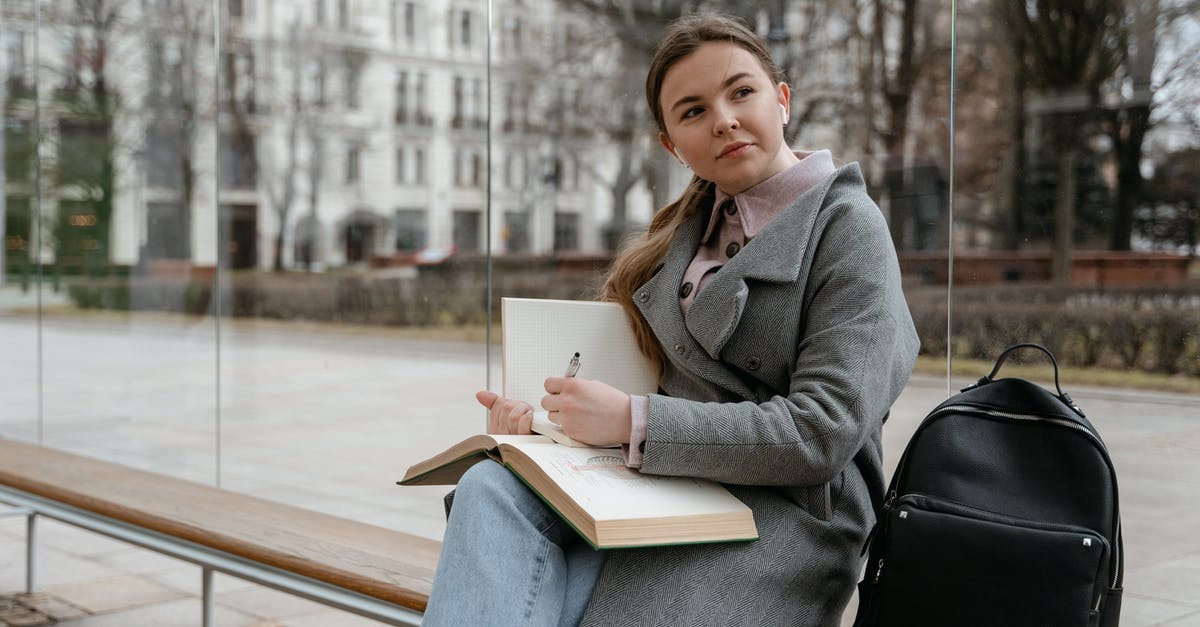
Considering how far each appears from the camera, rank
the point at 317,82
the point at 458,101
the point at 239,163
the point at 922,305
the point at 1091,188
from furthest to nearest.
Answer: the point at 458,101 < the point at 317,82 < the point at 239,163 < the point at 1091,188 < the point at 922,305

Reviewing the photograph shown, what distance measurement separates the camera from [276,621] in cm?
345

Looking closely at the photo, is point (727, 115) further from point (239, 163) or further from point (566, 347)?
point (239, 163)

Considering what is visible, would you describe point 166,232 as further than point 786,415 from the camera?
Yes

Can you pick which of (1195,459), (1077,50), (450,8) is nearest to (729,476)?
(1195,459)

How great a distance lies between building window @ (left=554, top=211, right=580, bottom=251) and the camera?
16125 millimetres

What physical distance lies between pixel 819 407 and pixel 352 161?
1691 cm

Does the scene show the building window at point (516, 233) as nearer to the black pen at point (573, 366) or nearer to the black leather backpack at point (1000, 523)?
the black pen at point (573, 366)

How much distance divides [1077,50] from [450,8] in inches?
373

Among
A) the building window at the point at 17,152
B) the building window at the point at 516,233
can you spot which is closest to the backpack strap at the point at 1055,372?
the building window at the point at 17,152

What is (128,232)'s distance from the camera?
1145 centimetres

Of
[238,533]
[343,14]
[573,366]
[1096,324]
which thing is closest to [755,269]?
[573,366]

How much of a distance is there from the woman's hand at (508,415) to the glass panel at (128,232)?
15.3 feet

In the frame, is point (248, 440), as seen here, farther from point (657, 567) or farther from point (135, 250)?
point (657, 567)

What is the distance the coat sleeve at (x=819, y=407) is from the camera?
53.4 inches
